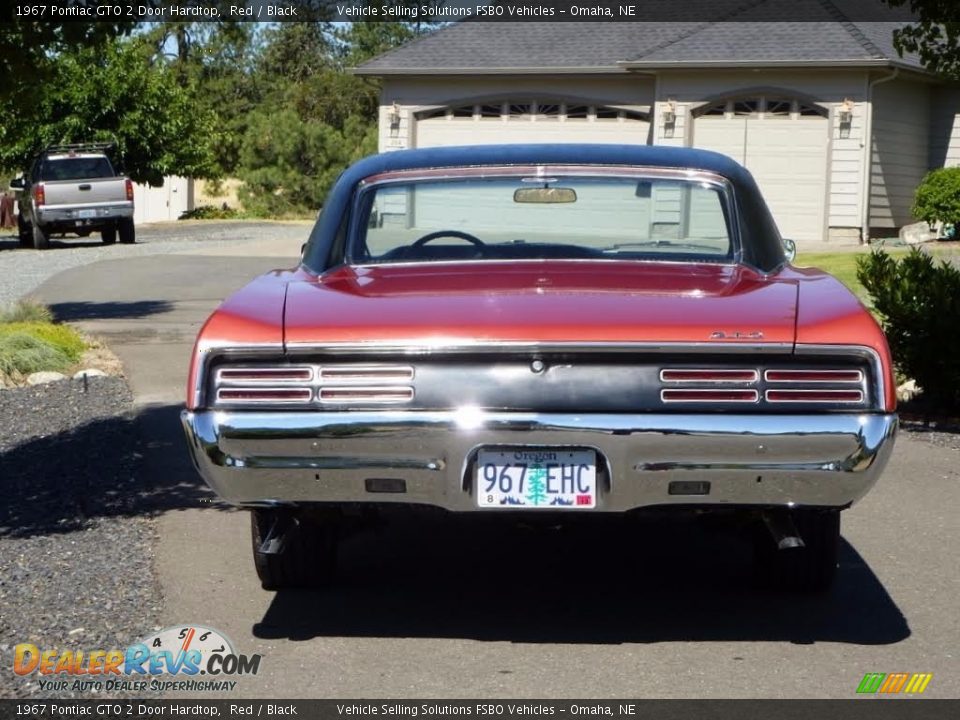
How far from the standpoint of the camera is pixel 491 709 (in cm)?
445

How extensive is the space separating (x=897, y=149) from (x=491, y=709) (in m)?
22.9

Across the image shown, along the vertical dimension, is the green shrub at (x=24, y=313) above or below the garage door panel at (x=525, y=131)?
below

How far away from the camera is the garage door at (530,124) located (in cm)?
2680

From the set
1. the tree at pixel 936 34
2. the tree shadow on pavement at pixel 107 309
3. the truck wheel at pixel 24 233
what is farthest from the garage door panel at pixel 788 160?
the tree at pixel 936 34

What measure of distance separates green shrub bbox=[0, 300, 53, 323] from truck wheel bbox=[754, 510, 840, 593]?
370 inches

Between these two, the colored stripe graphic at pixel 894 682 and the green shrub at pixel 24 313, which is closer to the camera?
the colored stripe graphic at pixel 894 682

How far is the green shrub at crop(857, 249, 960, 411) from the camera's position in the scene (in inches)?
384

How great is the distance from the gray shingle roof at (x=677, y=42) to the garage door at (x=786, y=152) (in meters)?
0.96

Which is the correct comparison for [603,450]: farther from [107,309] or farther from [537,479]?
[107,309]

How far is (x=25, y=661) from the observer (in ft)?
15.9

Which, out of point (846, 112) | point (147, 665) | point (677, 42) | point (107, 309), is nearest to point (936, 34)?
point (147, 665)

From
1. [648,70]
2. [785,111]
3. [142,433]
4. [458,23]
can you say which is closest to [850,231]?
[785,111]

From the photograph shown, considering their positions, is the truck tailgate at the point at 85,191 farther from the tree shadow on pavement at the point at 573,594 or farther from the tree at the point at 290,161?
the tree shadow on pavement at the point at 573,594

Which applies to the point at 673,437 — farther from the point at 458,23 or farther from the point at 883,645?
the point at 458,23
